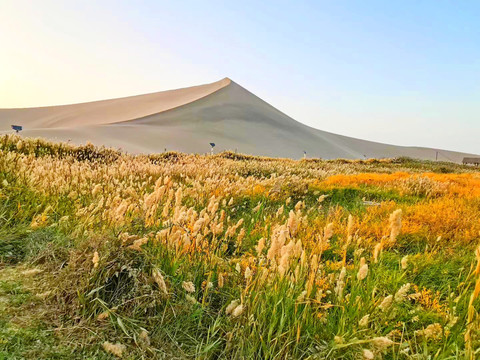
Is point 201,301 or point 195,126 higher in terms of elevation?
point 195,126

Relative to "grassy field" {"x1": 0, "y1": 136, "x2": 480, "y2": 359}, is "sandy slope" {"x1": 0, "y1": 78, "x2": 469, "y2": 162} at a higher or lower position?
higher

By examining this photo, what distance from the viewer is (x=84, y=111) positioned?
403 feet

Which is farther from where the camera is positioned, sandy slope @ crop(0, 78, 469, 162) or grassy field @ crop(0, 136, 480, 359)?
sandy slope @ crop(0, 78, 469, 162)

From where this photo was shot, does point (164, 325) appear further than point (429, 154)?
No

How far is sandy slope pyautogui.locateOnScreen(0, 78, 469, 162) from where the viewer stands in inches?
2768

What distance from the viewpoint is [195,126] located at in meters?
91.4

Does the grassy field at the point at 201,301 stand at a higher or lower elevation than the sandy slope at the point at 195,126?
lower

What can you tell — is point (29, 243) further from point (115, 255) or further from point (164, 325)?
point (164, 325)

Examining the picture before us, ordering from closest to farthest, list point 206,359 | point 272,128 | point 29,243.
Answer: point 206,359 < point 29,243 < point 272,128

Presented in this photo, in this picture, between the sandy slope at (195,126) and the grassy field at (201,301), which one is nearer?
the grassy field at (201,301)

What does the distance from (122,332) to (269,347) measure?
2.98 ft

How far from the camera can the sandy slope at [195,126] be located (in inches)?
2768

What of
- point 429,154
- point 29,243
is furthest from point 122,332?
point 429,154

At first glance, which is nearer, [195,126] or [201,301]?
[201,301]
